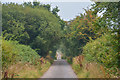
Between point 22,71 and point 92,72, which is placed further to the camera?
point 22,71

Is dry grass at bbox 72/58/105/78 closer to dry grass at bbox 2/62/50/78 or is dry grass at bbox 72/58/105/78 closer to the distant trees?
dry grass at bbox 2/62/50/78

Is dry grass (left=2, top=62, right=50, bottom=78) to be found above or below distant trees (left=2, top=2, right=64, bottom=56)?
below

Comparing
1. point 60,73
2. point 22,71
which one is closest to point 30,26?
point 60,73

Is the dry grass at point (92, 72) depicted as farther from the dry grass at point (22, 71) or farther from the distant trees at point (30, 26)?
the distant trees at point (30, 26)

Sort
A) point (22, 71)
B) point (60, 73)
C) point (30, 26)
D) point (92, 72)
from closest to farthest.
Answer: point (92, 72)
point (22, 71)
point (60, 73)
point (30, 26)

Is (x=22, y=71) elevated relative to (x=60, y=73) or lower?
elevated

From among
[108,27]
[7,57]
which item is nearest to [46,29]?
[7,57]

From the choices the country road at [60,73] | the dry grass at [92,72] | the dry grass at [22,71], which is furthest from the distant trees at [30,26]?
the dry grass at [92,72]

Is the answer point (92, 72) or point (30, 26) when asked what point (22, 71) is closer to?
point (92, 72)

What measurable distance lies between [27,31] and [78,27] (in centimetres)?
983

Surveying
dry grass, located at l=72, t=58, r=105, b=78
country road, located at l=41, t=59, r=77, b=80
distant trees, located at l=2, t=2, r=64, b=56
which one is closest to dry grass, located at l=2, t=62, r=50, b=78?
country road, located at l=41, t=59, r=77, b=80

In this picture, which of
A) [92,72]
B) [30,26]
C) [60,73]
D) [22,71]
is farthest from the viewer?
[30,26]

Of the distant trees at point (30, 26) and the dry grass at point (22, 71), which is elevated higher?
the distant trees at point (30, 26)

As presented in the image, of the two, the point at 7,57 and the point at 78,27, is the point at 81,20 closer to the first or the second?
the point at 78,27
